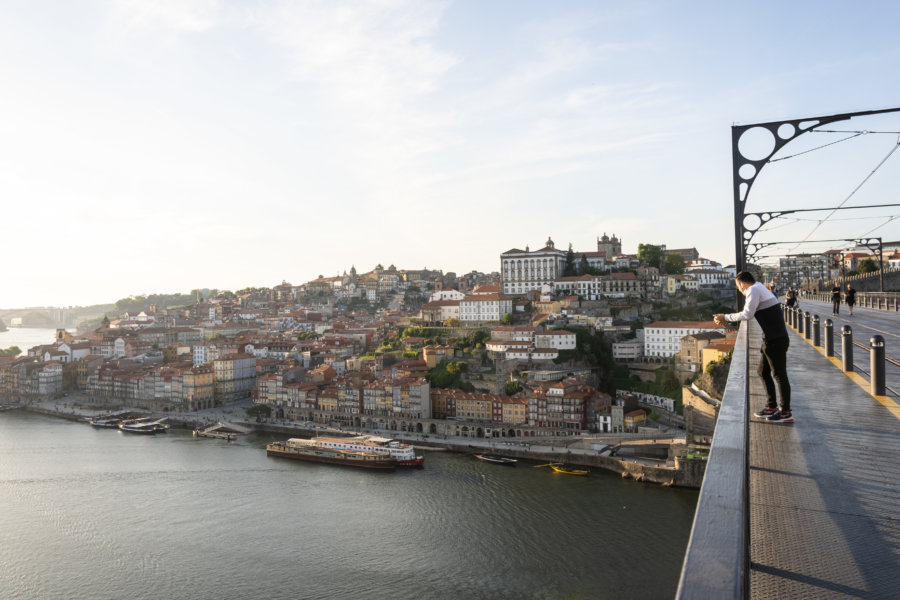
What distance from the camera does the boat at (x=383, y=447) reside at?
80.3 feet

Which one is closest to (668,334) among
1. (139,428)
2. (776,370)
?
(139,428)

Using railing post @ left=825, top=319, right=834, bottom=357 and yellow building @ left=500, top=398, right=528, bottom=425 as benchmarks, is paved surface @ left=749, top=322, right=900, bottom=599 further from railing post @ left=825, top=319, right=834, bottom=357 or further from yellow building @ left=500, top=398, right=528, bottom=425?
yellow building @ left=500, top=398, right=528, bottom=425

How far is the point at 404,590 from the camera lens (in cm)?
1327

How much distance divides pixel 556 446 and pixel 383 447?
7.59m

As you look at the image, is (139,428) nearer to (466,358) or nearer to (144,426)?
(144,426)

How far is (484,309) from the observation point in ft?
149

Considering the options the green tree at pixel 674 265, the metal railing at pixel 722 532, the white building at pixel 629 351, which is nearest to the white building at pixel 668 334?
the white building at pixel 629 351

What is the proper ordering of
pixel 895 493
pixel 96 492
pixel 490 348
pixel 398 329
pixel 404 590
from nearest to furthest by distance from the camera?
Answer: pixel 895 493 → pixel 404 590 → pixel 96 492 → pixel 490 348 → pixel 398 329

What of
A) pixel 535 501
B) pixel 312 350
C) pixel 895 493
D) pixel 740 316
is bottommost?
pixel 535 501

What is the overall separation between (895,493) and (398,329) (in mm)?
47580

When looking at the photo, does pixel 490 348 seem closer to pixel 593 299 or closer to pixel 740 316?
pixel 593 299

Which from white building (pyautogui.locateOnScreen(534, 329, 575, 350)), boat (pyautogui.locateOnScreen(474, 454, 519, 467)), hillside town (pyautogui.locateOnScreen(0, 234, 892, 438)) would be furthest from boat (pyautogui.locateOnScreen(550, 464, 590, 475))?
white building (pyautogui.locateOnScreen(534, 329, 575, 350))

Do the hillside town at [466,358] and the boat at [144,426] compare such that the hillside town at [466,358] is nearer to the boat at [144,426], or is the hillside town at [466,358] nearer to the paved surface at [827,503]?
the boat at [144,426]

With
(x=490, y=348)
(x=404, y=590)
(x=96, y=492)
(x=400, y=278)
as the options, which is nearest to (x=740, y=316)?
(x=404, y=590)
